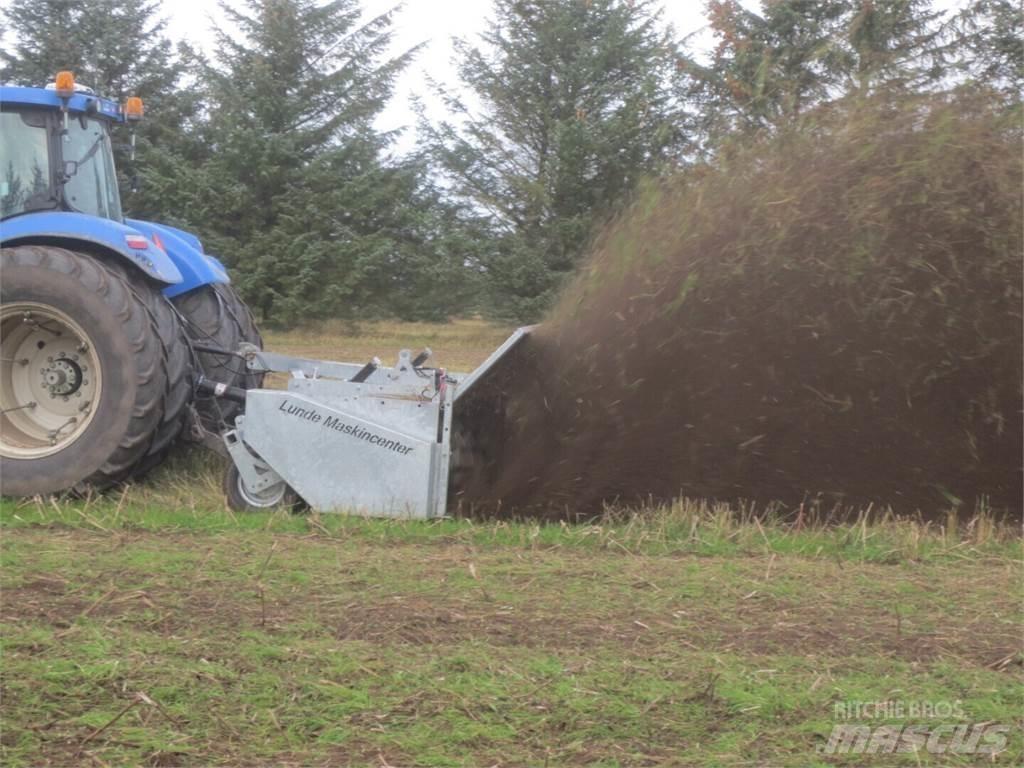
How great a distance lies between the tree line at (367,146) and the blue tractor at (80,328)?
1298cm

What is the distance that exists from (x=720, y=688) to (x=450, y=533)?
2.02 m

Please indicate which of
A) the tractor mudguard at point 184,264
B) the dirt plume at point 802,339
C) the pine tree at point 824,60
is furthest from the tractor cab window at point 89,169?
the pine tree at point 824,60

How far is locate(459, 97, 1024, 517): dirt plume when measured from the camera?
4.71m

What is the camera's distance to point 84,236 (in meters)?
5.57

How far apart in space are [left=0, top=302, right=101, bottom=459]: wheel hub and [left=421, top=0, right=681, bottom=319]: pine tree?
14.3 metres

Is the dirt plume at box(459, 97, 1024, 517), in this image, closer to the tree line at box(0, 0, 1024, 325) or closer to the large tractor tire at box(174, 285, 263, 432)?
the large tractor tire at box(174, 285, 263, 432)

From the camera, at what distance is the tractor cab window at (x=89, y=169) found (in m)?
6.02

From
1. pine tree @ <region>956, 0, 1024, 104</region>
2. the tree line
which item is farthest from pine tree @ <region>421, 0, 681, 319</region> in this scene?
pine tree @ <region>956, 0, 1024, 104</region>

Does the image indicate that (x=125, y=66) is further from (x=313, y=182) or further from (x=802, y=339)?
A: (x=802, y=339)

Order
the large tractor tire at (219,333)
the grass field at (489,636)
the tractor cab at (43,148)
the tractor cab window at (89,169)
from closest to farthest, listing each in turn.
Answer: the grass field at (489,636), the tractor cab at (43,148), the tractor cab window at (89,169), the large tractor tire at (219,333)

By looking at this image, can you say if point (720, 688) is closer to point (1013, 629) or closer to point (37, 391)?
point (1013, 629)

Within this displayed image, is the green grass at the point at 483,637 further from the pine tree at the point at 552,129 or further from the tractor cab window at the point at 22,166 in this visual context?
the pine tree at the point at 552,129

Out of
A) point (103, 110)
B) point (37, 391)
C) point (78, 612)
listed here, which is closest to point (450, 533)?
point (78, 612)

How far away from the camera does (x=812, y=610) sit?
3768 millimetres
